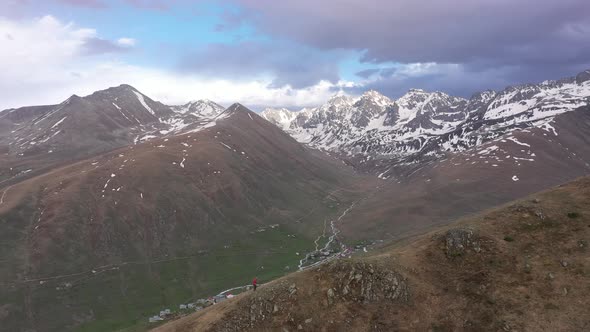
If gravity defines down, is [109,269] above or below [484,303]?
below

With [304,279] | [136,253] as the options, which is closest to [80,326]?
[136,253]

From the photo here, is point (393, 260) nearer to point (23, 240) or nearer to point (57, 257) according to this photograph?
point (57, 257)

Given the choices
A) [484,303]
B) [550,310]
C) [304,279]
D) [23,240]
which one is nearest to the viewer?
[550,310]

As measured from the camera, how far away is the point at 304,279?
61.9 meters

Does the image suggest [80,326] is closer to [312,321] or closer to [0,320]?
[0,320]

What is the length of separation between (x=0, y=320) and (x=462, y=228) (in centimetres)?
13964

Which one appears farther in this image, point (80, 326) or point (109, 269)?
point (109, 269)

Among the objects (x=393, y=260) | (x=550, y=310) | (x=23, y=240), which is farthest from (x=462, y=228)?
(x=23, y=240)

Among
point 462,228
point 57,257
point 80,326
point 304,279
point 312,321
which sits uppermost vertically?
point 462,228

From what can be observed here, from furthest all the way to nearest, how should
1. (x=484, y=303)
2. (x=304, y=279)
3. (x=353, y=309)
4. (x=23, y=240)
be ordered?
1. (x=23, y=240)
2. (x=304, y=279)
3. (x=353, y=309)
4. (x=484, y=303)

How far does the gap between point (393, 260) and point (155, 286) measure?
398 feet

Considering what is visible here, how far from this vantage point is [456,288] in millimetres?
56312

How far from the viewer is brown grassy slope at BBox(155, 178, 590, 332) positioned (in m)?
50.7

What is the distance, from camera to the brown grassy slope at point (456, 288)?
50.7m
